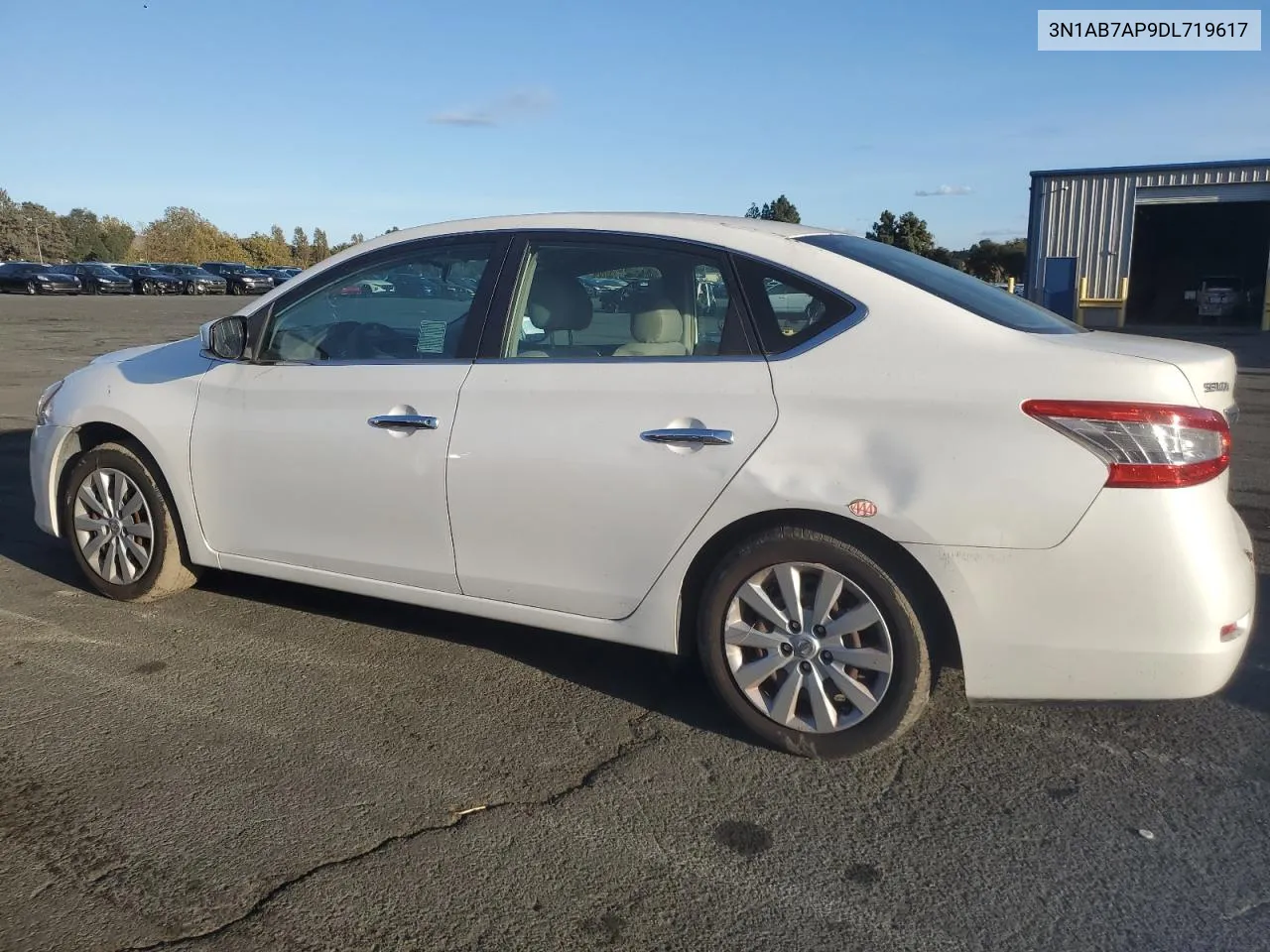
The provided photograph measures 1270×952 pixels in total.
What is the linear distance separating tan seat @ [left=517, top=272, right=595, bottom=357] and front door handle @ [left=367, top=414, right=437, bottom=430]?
0.41m

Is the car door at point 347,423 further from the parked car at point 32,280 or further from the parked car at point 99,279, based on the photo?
the parked car at point 99,279

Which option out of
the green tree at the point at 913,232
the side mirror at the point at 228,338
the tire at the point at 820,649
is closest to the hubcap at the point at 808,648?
the tire at the point at 820,649

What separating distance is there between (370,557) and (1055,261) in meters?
29.1

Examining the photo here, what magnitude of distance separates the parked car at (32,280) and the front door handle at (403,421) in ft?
160

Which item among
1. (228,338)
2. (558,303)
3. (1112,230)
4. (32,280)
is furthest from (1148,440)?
(32,280)

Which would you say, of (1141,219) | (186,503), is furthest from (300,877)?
(1141,219)

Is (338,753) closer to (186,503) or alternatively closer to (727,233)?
(186,503)

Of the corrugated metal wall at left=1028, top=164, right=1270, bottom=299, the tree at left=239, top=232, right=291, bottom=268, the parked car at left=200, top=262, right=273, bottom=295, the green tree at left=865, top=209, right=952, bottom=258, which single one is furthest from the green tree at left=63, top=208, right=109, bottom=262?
the corrugated metal wall at left=1028, top=164, right=1270, bottom=299

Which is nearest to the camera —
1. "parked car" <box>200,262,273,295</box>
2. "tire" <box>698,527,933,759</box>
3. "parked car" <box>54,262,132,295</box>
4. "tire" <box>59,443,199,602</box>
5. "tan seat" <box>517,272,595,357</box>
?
"tire" <box>698,527,933,759</box>

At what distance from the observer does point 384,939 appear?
2.60m

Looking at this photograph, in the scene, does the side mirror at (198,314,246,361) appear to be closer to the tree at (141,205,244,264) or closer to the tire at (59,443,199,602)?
the tire at (59,443,199,602)

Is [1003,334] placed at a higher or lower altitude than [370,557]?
higher

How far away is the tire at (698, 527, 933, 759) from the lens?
3293 mm

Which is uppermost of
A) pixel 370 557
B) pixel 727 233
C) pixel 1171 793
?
pixel 727 233
